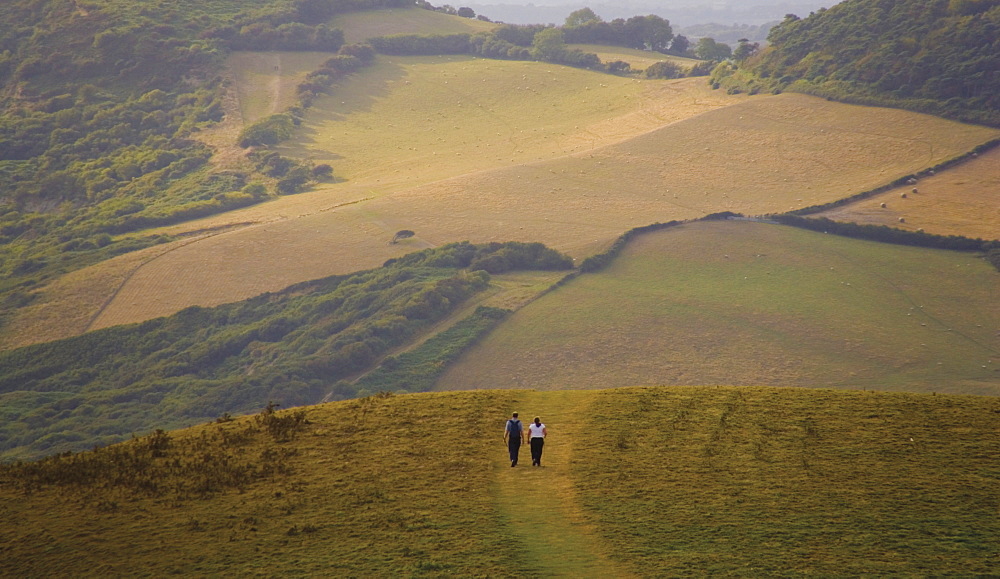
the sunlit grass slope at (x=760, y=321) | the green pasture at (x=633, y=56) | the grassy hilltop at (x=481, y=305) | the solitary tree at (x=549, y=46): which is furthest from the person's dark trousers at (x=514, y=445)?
the solitary tree at (x=549, y=46)

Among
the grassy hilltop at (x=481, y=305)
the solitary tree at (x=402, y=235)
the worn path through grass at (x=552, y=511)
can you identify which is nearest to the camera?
the worn path through grass at (x=552, y=511)

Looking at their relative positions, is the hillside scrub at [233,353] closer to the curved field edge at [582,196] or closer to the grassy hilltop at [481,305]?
the grassy hilltop at [481,305]

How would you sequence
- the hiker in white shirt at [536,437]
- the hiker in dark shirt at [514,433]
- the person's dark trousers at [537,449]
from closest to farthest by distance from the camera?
the hiker in white shirt at [536,437] → the person's dark trousers at [537,449] → the hiker in dark shirt at [514,433]

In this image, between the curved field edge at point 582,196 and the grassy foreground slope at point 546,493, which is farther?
the curved field edge at point 582,196

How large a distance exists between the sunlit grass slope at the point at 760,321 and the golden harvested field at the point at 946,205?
4985 millimetres

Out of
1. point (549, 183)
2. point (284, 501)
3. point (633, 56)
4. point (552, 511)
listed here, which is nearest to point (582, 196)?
point (549, 183)

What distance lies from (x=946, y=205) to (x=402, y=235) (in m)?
65.8

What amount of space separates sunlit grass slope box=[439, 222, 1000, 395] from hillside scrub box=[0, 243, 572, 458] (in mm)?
13171

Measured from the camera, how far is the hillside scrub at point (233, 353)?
89562 mm

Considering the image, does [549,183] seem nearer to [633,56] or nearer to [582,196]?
[582,196]

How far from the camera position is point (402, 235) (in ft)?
379

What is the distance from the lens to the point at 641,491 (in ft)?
81.3

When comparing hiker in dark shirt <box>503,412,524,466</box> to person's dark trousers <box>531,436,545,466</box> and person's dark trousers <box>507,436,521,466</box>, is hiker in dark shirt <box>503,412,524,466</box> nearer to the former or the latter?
person's dark trousers <box>507,436,521,466</box>

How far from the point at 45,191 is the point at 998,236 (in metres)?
149
